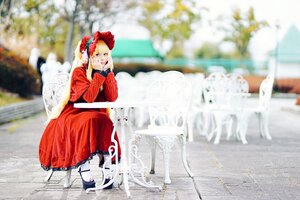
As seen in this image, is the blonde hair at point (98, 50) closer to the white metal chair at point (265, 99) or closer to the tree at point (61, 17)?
the white metal chair at point (265, 99)

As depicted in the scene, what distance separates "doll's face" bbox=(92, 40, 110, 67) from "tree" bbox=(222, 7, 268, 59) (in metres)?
34.2

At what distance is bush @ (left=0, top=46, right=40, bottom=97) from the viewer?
18.1m

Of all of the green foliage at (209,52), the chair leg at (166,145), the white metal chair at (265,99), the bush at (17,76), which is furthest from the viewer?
the green foliage at (209,52)

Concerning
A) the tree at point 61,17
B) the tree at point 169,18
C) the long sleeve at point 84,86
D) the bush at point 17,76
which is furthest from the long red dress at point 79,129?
the tree at point 169,18

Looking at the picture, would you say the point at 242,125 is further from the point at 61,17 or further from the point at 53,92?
the point at 61,17

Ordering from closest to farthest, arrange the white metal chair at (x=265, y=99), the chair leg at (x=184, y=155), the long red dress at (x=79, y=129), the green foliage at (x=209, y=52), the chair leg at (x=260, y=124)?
the long red dress at (x=79, y=129) < the chair leg at (x=184, y=155) < the white metal chair at (x=265, y=99) < the chair leg at (x=260, y=124) < the green foliage at (x=209, y=52)

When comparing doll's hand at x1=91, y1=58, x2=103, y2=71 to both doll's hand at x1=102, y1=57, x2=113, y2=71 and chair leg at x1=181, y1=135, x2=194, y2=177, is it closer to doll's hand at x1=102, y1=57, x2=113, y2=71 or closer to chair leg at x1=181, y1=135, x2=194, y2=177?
doll's hand at x1=102, y1=57, x2=113, y2=71

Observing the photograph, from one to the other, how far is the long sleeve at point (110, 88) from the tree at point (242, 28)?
34227 mm

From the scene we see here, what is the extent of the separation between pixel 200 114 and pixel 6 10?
1405 centimetres

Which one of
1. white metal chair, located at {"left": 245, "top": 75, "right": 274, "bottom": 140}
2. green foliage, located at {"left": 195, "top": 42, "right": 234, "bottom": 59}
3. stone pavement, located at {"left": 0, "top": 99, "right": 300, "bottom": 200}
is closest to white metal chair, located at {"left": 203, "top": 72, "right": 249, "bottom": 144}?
stone pavement, located at {"left": 0, "top": 99, "right": 300, "bottom": 200}

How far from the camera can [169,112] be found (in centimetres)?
794

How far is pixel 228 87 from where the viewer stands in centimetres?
1127

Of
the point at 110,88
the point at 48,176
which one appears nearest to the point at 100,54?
the point at 110,88

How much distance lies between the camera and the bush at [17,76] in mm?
18125
